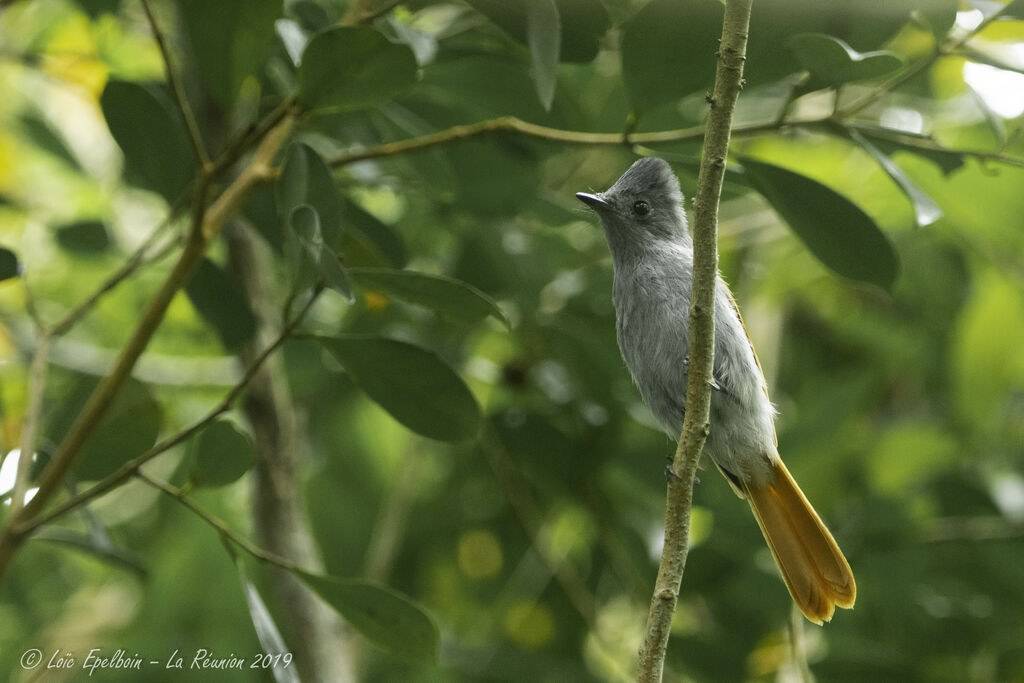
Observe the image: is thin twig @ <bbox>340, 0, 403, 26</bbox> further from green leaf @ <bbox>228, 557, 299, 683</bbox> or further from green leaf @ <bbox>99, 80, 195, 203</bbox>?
green leaf @ <bbox>228, 557, 299, 683</bbox>

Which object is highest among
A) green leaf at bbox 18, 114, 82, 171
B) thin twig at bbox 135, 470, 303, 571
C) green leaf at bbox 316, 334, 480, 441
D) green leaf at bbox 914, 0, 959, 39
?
green leaf at bbox 18, 114, 82, 171

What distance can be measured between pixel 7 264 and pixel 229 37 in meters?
0.64

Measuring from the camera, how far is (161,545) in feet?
11.0

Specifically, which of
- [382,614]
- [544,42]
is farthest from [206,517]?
[544,42]

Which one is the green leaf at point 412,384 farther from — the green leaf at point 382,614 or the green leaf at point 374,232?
the green leaf at point 374,232

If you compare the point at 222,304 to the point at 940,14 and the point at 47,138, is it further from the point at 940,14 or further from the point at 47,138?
the point at 940,14

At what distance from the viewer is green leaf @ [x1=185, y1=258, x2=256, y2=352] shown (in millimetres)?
2416

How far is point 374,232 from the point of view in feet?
8.07

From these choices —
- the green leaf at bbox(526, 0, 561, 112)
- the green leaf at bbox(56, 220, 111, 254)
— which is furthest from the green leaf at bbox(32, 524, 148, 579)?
the green leaf at bbox(526, 0, 561, 112)

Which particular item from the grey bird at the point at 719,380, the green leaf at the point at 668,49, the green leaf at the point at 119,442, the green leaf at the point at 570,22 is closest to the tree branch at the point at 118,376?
the green leaf at the point at 119,442

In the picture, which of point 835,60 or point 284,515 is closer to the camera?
point 835,60

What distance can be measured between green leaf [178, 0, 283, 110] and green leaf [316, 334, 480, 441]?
62 cm

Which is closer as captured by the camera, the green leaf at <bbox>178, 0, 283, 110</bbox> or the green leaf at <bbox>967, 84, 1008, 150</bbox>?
the green leaf at <bbox>178, 0, 283, 110</bbox>

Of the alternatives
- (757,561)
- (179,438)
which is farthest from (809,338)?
(179,438)
